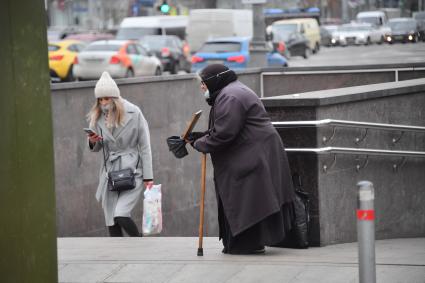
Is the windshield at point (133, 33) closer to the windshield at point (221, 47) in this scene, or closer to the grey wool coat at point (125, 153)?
the windshield at point (221, 47)

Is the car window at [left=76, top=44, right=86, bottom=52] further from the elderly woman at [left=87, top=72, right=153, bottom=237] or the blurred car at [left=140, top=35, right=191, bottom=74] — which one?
the elderly woman at [left=87, top=72, right=153, bottom=237]

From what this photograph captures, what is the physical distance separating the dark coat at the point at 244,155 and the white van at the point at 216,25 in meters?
38.9

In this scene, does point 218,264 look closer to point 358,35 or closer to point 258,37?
point 258,37

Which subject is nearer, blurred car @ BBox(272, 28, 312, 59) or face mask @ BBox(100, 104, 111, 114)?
face mask @ BBox(100, 104, 111, 114)

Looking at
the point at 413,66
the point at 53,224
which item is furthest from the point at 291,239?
the point at 413,66

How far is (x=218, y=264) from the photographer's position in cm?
768

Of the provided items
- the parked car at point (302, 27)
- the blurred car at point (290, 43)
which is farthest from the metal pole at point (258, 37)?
the parked car at point (302, 27)

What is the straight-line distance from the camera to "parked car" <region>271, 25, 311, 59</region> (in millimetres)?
42594

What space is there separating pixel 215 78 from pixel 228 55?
24023mm

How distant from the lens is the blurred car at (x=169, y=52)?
127 ft

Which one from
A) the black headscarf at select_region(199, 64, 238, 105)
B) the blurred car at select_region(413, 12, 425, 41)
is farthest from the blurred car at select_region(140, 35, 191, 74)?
the black headscarf at select_region(199, 64, 238, 105)

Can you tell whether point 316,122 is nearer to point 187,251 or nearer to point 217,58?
point 187,251

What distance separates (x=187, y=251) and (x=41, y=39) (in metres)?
3.49

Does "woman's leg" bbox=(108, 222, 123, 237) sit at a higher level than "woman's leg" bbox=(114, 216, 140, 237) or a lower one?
lower
